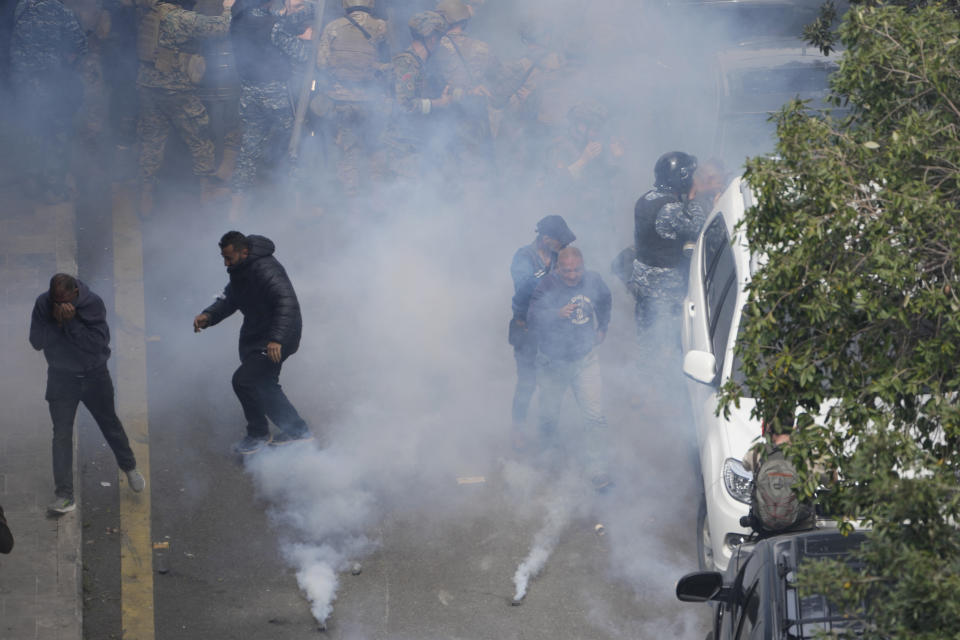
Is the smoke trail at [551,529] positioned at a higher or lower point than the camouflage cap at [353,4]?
lower

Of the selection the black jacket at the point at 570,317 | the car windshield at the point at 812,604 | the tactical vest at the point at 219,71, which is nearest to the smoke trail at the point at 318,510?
the black jacket at the point at 570,317

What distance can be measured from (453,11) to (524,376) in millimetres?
4998

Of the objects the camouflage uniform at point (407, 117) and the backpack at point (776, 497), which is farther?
the camouflage uniform at point (407, 117)

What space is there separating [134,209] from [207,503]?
14.3 ft

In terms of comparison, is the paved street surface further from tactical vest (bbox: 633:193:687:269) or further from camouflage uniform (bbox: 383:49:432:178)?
camouflage uniform (bbox: 383:49:432:178)

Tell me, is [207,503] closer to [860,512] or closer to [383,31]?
[860,512]

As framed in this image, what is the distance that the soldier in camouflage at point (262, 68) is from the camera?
10234 mm

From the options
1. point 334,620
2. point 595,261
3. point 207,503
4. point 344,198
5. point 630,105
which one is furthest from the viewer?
point 630,105

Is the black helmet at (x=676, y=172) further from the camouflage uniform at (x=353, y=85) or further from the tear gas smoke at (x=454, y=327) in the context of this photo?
the camouflage uniform at (x=353, y=85)

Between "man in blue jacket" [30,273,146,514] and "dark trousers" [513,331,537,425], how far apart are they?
2.65m

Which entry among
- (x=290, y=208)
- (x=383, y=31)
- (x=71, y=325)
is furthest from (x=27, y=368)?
(x=383, y=31)

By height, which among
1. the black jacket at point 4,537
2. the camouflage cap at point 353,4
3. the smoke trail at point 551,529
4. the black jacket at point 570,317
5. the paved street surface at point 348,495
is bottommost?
the paved street surface at point 348,495

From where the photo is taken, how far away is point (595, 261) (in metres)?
10.3

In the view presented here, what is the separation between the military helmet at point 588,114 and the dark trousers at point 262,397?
4511mm
